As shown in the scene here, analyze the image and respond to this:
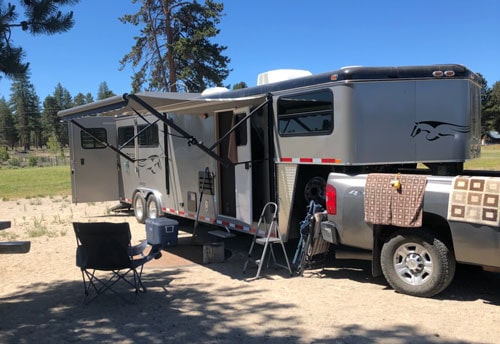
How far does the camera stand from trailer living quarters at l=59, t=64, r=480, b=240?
18.2 feet

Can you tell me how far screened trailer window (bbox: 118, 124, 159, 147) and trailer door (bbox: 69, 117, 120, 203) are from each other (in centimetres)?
57

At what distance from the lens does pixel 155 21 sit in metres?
22.3

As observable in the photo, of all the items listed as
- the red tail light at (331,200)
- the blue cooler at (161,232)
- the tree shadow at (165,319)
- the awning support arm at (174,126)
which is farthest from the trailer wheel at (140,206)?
the red tail light at (331,200)

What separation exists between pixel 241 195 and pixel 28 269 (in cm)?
322

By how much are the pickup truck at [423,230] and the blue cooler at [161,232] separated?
7.34 ft

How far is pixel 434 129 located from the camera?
5.71 meters

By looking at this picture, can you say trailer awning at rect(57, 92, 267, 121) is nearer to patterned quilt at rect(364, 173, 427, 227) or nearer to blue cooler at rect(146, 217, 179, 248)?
blue cooler at rect(146, 217, 179, 248)

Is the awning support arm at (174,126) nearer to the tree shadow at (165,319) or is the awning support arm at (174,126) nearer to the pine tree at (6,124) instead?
the tree shadow at (165,319)

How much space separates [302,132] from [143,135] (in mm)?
5052

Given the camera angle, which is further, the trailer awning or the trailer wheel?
the trailer wheel

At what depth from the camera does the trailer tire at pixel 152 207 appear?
9753mm

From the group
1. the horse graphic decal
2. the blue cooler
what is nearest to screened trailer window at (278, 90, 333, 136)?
the horse graphic decal

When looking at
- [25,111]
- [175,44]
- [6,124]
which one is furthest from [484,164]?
[6,124]

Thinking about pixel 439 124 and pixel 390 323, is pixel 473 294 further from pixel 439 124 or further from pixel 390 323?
pixel 439 124
